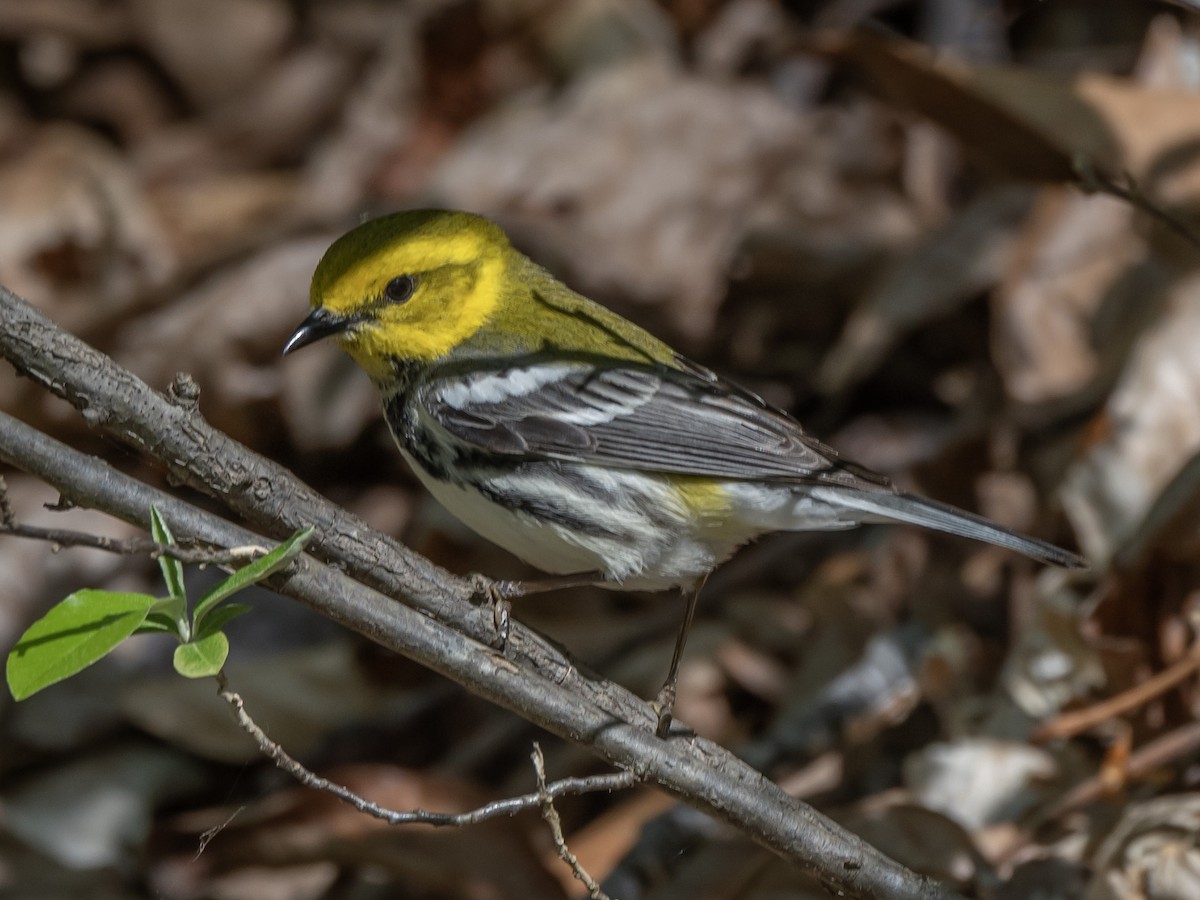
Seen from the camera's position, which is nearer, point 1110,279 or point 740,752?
point 740,752

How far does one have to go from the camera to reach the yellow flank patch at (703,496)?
110 inches

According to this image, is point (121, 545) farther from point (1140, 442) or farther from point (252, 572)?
point (1140, 442)

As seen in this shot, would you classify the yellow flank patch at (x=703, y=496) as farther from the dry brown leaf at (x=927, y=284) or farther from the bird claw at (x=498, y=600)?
the dry brown leaf at (x=927, y=284)

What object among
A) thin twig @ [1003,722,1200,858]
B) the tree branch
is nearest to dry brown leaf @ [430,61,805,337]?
thin twig @ [1003,722,1200,858]

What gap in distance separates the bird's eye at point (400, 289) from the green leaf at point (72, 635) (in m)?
1.32

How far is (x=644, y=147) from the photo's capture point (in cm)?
505

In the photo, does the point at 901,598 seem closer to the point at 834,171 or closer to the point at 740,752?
the point at 740,752

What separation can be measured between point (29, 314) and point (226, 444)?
1.05 ft

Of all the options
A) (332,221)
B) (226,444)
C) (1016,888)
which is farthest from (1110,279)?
(226,444)

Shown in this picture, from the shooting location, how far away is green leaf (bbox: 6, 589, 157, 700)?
5.51ft

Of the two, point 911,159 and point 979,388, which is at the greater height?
point 911,159

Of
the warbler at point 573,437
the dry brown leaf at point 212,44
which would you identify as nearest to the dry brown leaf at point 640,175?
the dry brown leaf at point 212,44

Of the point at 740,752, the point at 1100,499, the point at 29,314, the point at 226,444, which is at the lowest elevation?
the point at 740,752

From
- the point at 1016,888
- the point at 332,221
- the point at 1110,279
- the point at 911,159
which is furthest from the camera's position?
the point at 911,159
